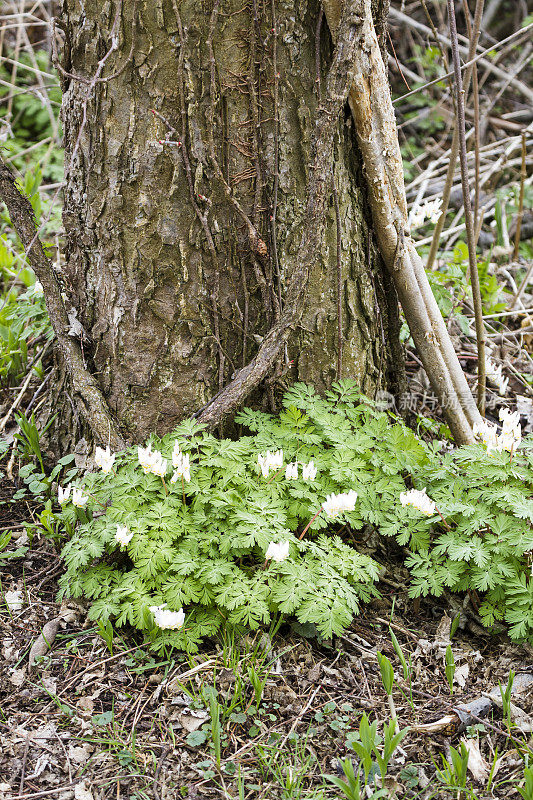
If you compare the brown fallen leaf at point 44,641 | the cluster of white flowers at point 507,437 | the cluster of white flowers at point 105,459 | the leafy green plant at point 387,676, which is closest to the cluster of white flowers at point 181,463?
the cluster of white flowers at point 105,459

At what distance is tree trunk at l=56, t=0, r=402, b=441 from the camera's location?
8.62 feet

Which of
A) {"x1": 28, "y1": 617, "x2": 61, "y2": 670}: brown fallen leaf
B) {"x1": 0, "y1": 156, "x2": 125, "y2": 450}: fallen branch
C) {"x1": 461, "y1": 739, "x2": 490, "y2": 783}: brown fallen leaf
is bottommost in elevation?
{"x1": 461, "y1": 739, "x2": 490, "y2": 783}: brown fallen leaf

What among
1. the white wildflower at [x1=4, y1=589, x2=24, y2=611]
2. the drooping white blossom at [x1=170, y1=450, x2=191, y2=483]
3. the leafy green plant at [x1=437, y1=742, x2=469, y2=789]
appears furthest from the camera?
the white wildflower at [x1=4, y1=589, x2=24, y2=611]

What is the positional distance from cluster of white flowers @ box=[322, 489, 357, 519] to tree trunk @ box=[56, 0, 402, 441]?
0.75 m

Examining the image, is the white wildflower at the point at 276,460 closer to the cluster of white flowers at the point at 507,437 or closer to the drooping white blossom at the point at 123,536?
the drooping white blossom at the point at 123,536

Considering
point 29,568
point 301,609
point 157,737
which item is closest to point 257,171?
point 301,609

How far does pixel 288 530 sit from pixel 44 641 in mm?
1073

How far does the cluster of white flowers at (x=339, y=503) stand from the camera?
7.86ft

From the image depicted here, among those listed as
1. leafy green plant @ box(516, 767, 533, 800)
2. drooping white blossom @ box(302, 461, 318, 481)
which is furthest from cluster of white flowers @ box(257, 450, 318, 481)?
leafy green plant @ box(516, 767, 533, 800)

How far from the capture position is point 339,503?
2.41 m

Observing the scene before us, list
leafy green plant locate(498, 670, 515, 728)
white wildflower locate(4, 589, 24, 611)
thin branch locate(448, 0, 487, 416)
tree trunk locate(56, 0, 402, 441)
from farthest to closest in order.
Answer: thin branch locate(448, 0, 487, 416) < white wildflower locate(4, 589, 24, 611) < tree trunk locate(56, 0, 402, 441) < leafy green plant locate(498, 670, 515, 728)

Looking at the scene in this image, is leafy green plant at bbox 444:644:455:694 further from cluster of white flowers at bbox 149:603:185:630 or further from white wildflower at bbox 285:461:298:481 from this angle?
cluster of white flowers at bbox 149:603:185:630

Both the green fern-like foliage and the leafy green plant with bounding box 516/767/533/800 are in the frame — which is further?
the green fern-like foliage

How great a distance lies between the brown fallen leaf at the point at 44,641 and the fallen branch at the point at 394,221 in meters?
2.08
